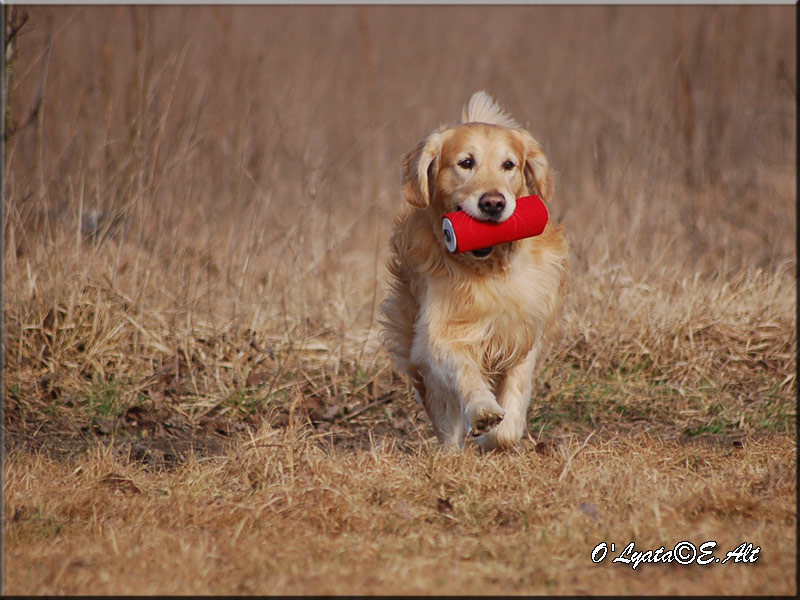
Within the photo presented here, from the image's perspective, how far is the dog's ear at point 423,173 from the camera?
4.12 meters

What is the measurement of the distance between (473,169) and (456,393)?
98 centimetres

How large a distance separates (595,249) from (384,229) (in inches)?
110

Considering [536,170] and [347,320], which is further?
[347,320]

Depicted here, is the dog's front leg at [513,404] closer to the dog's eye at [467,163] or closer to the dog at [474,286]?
the dog at [474,286]

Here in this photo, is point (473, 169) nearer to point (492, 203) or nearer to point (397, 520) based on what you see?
point (492, 203)

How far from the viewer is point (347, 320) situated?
5938mm

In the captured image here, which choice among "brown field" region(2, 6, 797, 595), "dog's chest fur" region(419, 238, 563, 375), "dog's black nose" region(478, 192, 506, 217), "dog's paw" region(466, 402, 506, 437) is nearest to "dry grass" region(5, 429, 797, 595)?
"brown field" region(2, 6, 797, 595)

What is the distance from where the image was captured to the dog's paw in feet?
11.8

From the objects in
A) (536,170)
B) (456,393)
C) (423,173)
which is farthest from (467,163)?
(456,393)

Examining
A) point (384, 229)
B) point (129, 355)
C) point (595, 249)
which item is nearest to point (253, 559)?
point (129, 355)

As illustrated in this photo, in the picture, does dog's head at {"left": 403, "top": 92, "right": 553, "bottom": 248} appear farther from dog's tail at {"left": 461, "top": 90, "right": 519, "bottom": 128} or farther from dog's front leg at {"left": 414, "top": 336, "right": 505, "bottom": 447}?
dog's front leg at {"left": 414, "top": 336, "right": 505, "bottom": 447}

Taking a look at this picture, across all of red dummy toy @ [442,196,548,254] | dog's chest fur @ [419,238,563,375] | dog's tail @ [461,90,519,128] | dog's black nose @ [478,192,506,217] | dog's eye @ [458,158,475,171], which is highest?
dog's tail @ [461,90,519,128]

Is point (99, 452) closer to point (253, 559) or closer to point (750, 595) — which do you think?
point (253, 559)

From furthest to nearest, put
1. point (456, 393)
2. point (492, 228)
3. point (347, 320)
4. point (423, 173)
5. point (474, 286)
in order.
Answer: point (347, 320) → point (423, 173) → point (474, 286) → point (456, 393) → point (492, 228)
